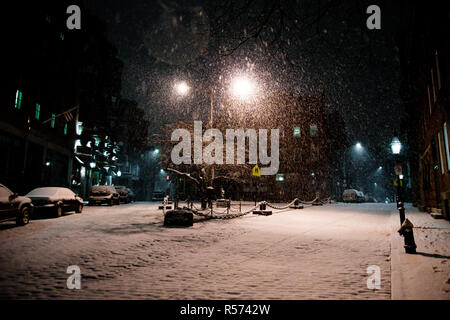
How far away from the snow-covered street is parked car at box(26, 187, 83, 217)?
5555 millimetres

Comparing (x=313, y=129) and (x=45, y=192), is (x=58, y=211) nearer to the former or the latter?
(x=45, y=192)

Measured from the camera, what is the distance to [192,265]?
613 cm

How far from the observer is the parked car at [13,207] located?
11.2 metres

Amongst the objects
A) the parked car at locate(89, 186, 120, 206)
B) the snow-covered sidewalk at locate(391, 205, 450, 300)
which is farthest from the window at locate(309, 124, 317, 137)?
the snow-covered sidewalk at locate(391, 205, 450, 300)

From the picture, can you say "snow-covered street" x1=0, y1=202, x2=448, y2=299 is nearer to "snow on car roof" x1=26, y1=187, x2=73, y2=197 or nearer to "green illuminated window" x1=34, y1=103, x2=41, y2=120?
"snow on car roof" x1=26, y1=187, x2=73, y2=197

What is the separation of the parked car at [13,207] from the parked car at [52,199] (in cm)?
279

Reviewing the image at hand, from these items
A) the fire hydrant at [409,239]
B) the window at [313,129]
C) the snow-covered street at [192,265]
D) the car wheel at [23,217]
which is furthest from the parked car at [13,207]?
the window at [313,129]

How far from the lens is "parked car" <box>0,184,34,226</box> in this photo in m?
11.2

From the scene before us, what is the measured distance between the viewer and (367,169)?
80.0 m

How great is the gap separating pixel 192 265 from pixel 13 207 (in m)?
9.42

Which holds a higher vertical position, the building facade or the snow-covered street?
the building facade
